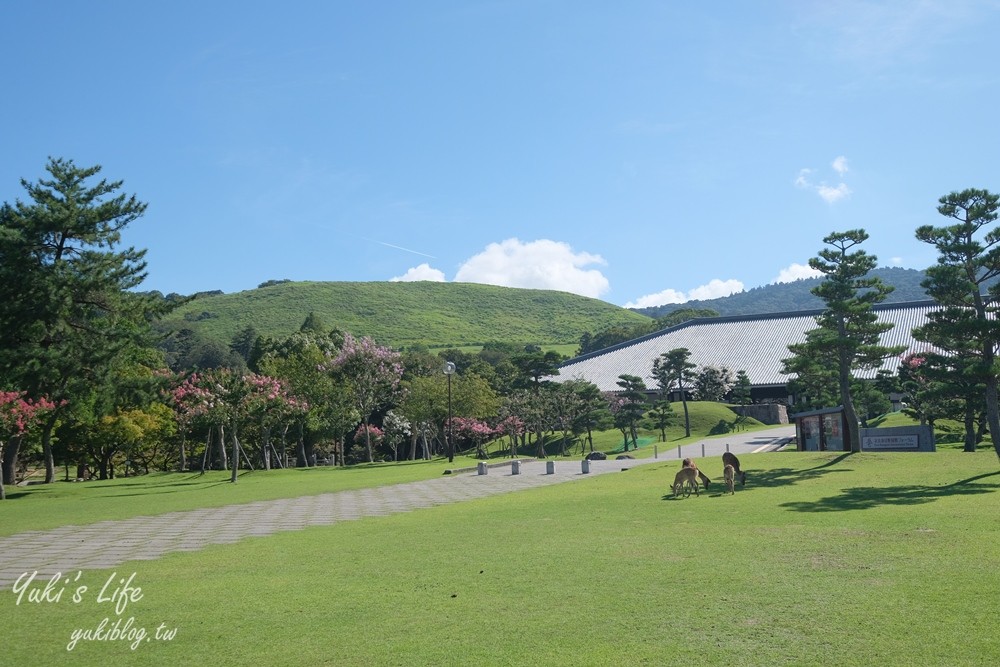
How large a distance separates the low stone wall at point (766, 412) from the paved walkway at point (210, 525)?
40.0 metres

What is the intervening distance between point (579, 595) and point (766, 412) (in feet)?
205

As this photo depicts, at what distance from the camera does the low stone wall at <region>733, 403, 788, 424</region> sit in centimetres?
6656

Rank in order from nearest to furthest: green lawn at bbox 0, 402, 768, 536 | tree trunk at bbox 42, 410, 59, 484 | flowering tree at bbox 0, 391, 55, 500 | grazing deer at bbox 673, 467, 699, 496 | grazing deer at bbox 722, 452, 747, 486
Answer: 1. grazing deer at bbox 673, 467, 699, 496
2. green lawn at bbox 0, 402, 768, 536
3. grazing deer at bbox 722, 452, 747, 486
4. flowering tree at bbox 0, 391, 55, 500
5. tree trunk at bbox 42, 410, 59, 484

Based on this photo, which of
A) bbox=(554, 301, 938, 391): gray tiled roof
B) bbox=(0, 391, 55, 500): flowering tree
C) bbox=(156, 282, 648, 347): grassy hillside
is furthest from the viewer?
bbox=(156, 282, 648, 347): grassy hillside

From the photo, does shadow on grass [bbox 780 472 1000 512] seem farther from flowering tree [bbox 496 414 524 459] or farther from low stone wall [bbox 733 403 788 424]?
low stone wall [bbox 733 403 788 424]

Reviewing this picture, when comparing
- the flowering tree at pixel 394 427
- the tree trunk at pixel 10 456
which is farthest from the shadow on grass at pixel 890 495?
the flowering tree at pixel 394 427

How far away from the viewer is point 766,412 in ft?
220

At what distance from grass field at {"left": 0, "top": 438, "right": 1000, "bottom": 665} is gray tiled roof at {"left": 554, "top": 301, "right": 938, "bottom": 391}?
210 feet

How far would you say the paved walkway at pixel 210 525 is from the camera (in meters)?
13.2

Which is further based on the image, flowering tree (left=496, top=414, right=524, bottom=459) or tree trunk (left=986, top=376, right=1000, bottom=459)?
flowering tree (left=496, top=414, right=524, bottom=459)

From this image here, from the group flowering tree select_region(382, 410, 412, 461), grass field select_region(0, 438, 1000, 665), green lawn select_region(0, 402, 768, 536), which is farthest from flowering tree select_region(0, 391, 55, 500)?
flowering tree select_region(382, 410, 412, 461)

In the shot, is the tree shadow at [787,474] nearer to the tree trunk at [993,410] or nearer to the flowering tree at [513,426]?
the tree trunk at [993,410]

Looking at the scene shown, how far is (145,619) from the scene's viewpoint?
8352 mm

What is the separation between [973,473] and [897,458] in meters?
5.43
